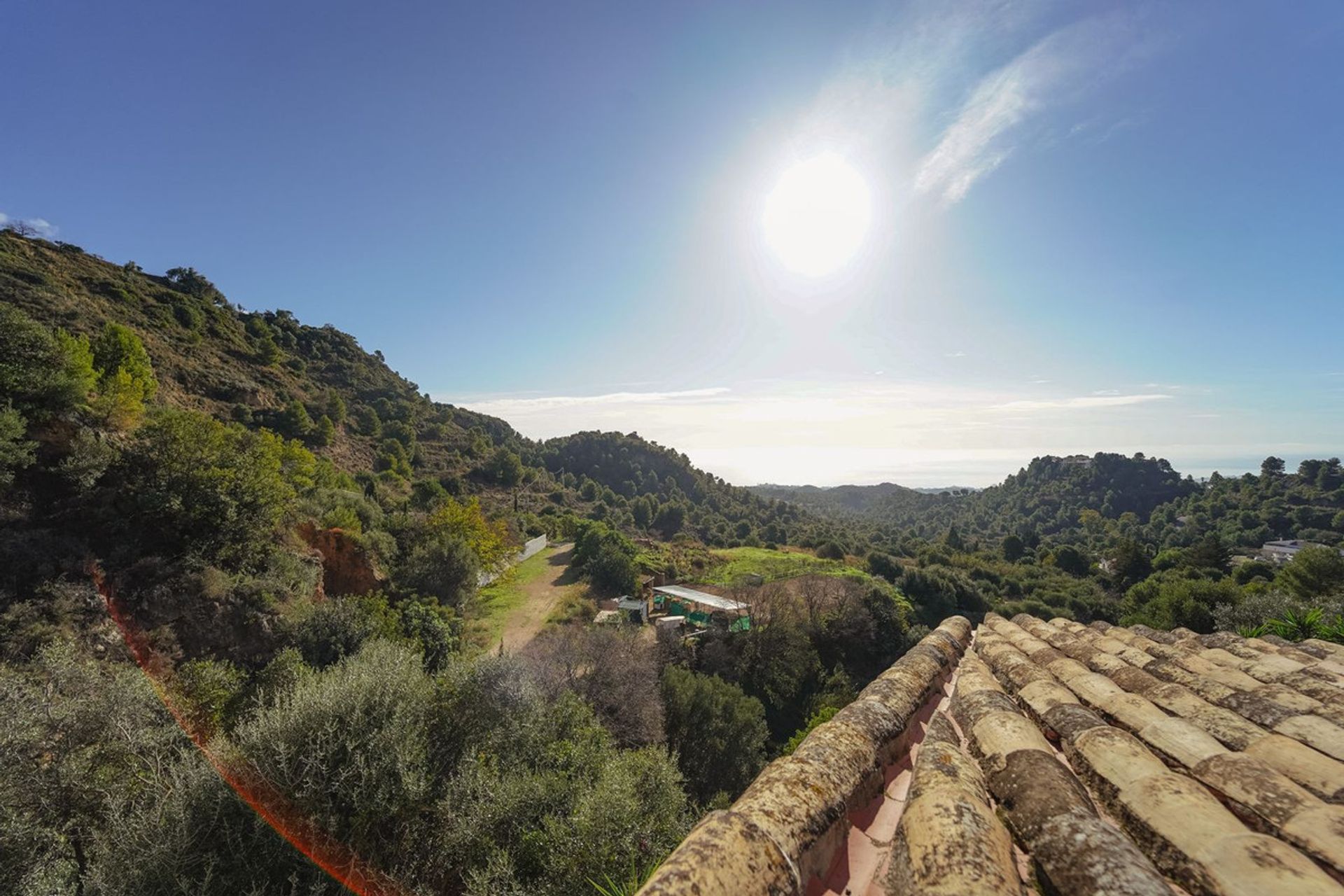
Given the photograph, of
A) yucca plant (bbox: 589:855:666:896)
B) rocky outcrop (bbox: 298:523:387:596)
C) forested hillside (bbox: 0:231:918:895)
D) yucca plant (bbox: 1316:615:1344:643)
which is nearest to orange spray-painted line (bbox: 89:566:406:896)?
forested hillside (bbox: 0:231:918:895)

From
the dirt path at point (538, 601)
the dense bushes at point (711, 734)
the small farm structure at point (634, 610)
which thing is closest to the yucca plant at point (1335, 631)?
the dense bushes at point (711, 734)

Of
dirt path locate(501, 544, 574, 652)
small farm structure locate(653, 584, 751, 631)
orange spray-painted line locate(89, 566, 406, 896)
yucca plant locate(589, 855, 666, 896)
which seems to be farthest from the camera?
small farm structure locate(653, 584, 751, 631)

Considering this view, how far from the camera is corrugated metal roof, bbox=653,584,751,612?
22812mm

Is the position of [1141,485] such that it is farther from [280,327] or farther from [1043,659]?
[280,327]

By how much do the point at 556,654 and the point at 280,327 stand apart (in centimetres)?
6562

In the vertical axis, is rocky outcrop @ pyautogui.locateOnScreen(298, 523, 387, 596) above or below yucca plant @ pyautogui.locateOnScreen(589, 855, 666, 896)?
above

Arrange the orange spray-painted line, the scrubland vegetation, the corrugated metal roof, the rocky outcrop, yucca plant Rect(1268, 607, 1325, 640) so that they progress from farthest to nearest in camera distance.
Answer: the corrugated metal roof
the rocky outcrop
yucca plant Rect(1268, 607, 1325, 640)
the scrubland vegetation
the orange spray-painted line

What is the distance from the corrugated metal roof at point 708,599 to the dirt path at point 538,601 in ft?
20.7

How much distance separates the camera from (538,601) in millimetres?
24906

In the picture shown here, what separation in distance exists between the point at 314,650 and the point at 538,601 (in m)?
13.0

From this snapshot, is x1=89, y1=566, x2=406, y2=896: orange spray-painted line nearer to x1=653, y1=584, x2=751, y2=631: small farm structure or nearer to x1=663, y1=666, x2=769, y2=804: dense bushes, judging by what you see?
x1=663, y1=666, x2=769, y2=804: dense bushes

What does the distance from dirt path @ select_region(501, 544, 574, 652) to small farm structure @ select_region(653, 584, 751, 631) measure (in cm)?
639

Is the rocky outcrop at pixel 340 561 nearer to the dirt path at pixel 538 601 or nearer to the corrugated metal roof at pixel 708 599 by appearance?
the dirt path at pixel 538 601

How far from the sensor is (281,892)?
4.91 meters
